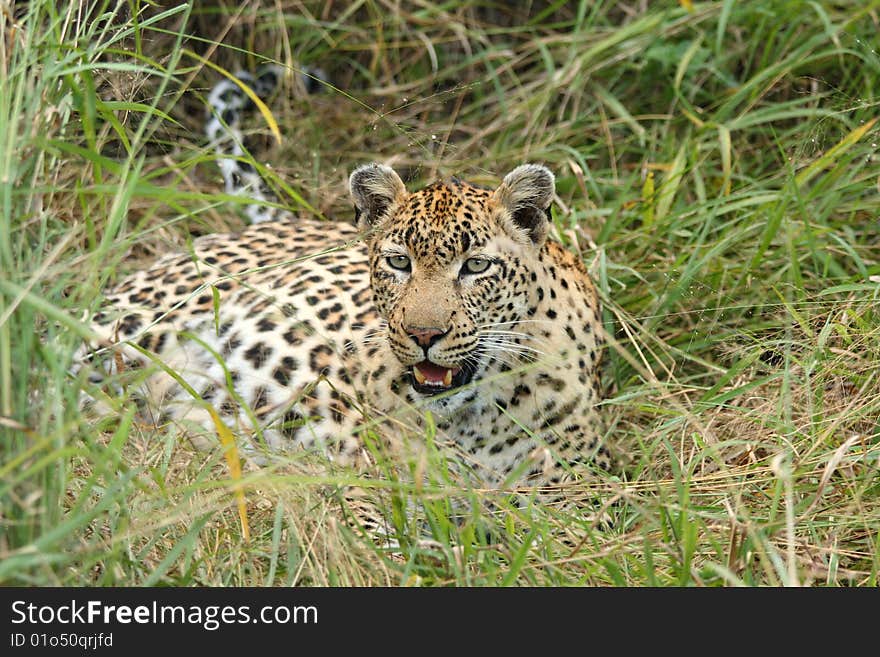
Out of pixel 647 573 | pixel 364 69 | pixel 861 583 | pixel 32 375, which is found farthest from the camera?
pixel 364 69

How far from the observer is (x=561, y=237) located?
21.1ft

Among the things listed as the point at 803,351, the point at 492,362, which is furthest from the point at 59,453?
the point at 803,351

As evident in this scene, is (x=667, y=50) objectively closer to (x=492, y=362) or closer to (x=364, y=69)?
(x=364, y=69)

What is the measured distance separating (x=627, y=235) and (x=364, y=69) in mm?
2550

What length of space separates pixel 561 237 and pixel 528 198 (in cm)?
135

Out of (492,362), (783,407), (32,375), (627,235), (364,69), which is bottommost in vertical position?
(32,375)

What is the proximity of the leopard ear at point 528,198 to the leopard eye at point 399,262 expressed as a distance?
457 millimetres

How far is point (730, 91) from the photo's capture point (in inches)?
300

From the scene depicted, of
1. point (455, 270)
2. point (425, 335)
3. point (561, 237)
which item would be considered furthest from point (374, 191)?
point (561, 237)

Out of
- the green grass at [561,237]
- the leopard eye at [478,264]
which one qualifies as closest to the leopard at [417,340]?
the leopard eye at [478,264]

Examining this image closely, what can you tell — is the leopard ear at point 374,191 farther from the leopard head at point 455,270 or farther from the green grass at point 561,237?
the green grass at point 561,237

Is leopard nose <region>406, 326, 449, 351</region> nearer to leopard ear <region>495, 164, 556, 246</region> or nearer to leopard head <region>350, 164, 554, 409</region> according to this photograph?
leopard head <region>350, 164, 554, 409</region>

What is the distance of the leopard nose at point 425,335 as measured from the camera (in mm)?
4840

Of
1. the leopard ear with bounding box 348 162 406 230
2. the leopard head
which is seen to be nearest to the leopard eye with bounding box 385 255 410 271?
the leopard head
